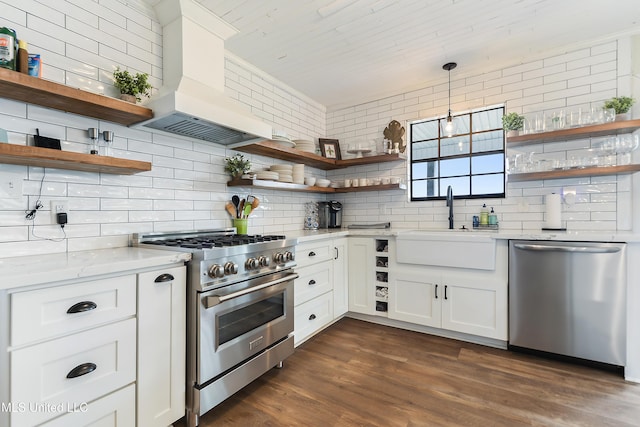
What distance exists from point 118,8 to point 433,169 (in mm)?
3253

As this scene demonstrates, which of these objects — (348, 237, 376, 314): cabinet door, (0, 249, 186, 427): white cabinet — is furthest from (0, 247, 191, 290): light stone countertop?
(348, 237, 376, 314): cabinet door

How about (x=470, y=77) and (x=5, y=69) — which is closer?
(x=5, y=69)

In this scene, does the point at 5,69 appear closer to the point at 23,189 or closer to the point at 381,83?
the point at 23,189

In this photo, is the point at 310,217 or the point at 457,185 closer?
the point at 457,185

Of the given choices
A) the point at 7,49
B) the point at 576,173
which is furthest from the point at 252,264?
the point at 576,173

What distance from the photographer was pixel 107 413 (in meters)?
1.34

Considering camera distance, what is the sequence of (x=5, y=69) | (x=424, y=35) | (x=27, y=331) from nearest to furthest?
(x=27, y=331)
(x=5, y=69)
(x=424, y=35)

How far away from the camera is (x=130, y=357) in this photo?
1.43 meters

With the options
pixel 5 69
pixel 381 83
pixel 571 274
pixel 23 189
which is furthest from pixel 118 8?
pixel 571 274

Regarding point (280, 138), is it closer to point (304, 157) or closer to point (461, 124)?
point (304, 157)

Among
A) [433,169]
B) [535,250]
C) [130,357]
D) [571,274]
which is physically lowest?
[130,357]

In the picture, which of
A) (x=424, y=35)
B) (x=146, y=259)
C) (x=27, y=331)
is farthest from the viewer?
(x=424, y=35)

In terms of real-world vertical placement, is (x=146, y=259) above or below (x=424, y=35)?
below

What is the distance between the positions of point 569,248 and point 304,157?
2.48 metres
